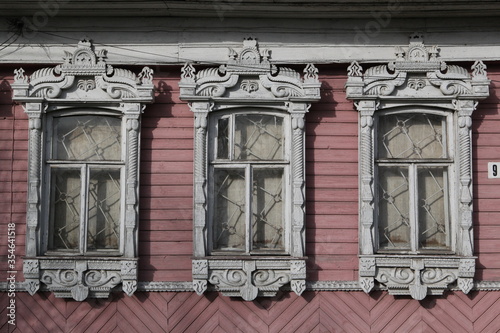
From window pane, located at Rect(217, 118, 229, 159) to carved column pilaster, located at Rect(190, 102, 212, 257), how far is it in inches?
6.2

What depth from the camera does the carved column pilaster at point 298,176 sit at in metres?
5.54

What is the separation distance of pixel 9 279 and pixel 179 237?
1657 mm

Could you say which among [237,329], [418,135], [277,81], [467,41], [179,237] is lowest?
[237,329]

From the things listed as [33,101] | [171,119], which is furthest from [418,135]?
[33,101]

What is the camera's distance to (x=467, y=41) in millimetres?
5777

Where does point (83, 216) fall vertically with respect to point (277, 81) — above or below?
below

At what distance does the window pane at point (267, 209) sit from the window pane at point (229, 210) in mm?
118

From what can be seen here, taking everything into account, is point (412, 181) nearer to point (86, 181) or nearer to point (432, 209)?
point (432, 209)

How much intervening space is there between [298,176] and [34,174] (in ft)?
8.15

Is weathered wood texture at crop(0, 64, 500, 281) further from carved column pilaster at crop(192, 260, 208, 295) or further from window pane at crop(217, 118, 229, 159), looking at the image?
window pane at crop(217, 118, 229, 159)

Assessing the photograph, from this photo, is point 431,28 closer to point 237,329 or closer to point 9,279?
point 237,329

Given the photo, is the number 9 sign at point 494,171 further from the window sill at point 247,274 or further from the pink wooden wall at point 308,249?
the window sill at point 247,274

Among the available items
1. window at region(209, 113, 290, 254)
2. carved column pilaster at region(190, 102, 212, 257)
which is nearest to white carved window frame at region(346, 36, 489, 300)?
window at region(209, 113, 290, 254)

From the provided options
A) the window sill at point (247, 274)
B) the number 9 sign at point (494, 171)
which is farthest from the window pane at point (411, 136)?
the window sill at point (247, 274)
